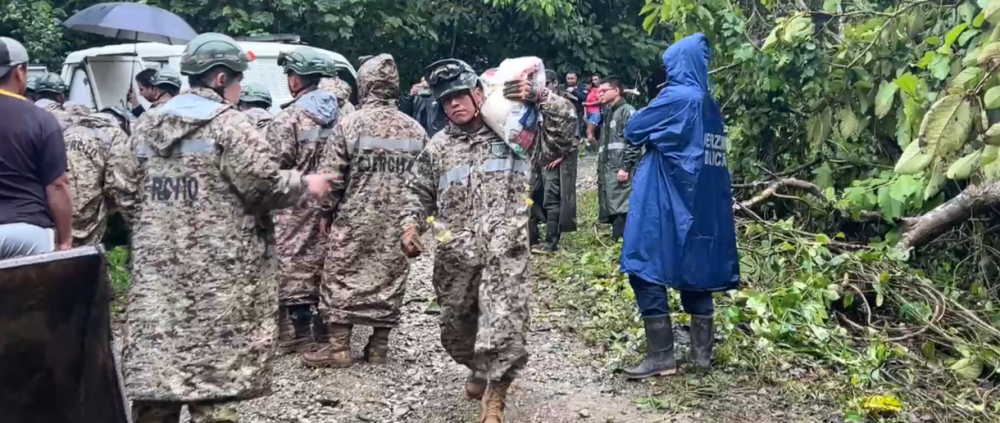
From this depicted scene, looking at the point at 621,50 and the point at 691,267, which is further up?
the point at 621,50

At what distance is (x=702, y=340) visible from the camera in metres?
5.41

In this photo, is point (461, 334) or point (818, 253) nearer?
point (461, 334)

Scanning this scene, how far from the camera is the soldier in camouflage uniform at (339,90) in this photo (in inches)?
246

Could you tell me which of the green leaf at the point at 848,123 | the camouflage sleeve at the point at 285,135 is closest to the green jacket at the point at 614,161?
the green leaf at the point at 848,123

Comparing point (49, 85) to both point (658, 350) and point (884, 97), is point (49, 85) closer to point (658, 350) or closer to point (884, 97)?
point (658, 350)

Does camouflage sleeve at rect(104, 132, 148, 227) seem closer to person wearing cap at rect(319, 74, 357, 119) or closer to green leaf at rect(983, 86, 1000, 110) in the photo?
person wearing cap at rect(319, 74, 357, 119)

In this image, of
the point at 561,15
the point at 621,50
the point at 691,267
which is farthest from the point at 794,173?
the point at 621,50

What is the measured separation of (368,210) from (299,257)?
2.06 feet

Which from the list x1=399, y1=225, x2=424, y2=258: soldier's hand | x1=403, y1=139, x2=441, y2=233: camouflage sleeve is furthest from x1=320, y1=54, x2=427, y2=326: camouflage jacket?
x1=399, y1=225, x2=424, y2=258: soldier's hand

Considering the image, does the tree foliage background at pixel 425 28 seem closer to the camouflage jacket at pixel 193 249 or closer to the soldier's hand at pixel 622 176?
the soldier's hand at pixel 622 176

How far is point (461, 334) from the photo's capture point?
4.65m

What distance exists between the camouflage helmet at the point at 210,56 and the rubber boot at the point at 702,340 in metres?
2.89

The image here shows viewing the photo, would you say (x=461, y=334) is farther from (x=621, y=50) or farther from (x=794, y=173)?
(x=621, y=50)

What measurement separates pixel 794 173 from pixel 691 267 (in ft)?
12.3
